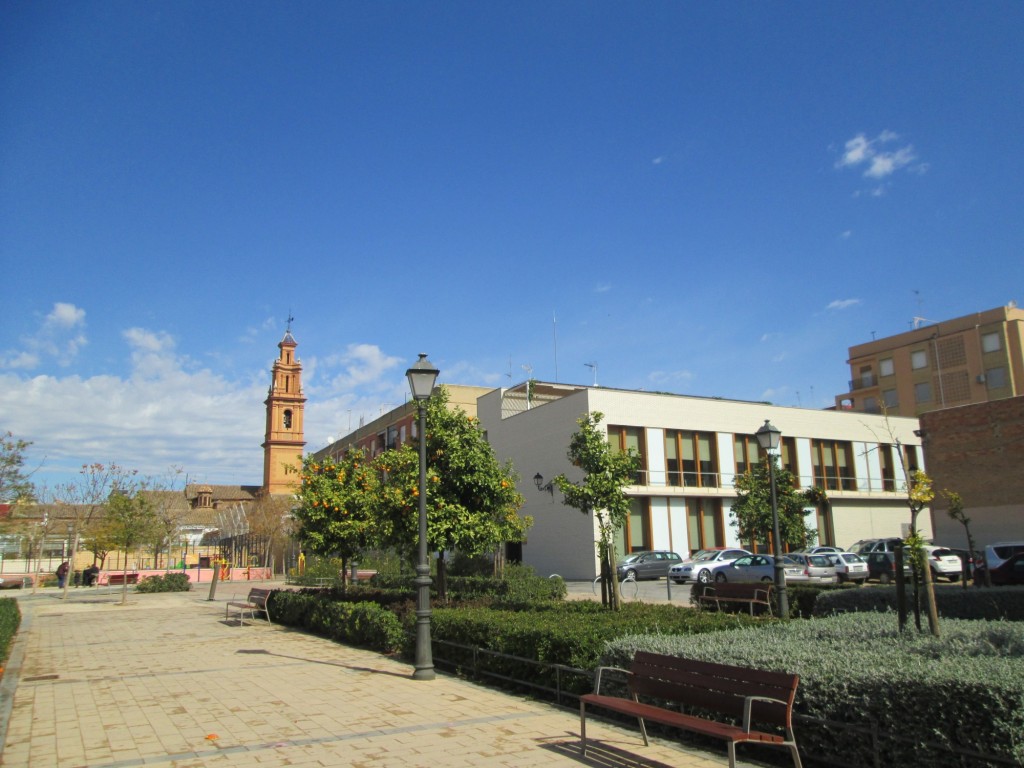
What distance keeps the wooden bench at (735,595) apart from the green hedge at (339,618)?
665 cm

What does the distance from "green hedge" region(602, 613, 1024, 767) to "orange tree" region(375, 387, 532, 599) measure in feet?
25.2

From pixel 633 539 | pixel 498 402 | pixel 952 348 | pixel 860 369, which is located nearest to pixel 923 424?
pixel 633 539

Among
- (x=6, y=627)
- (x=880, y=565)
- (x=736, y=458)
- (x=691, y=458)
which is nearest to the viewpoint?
(x=6, y=627)

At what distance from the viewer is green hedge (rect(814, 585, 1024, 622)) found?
14406 millimetres

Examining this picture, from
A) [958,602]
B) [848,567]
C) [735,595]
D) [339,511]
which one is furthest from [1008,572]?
[339,511]

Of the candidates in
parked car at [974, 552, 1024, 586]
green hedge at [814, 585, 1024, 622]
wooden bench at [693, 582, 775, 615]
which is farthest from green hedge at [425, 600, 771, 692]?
parked car at [974, 552, 1024, 586]

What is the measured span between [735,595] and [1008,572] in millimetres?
12612

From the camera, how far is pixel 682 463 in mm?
37594

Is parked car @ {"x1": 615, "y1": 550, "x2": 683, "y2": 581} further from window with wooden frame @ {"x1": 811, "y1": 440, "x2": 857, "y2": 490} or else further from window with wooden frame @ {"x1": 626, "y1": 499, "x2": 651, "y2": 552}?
window with wooden frame @ {"x1": 811, "y1": 440, "x2": 857, "y2": 490}

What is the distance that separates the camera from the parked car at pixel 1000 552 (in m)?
24.2

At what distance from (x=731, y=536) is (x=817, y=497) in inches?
206

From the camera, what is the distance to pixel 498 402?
141 feet

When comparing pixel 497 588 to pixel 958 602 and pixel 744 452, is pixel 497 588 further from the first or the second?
pixel 744 452

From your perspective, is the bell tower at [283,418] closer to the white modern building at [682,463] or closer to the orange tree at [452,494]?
the white modern building at [682,463]
